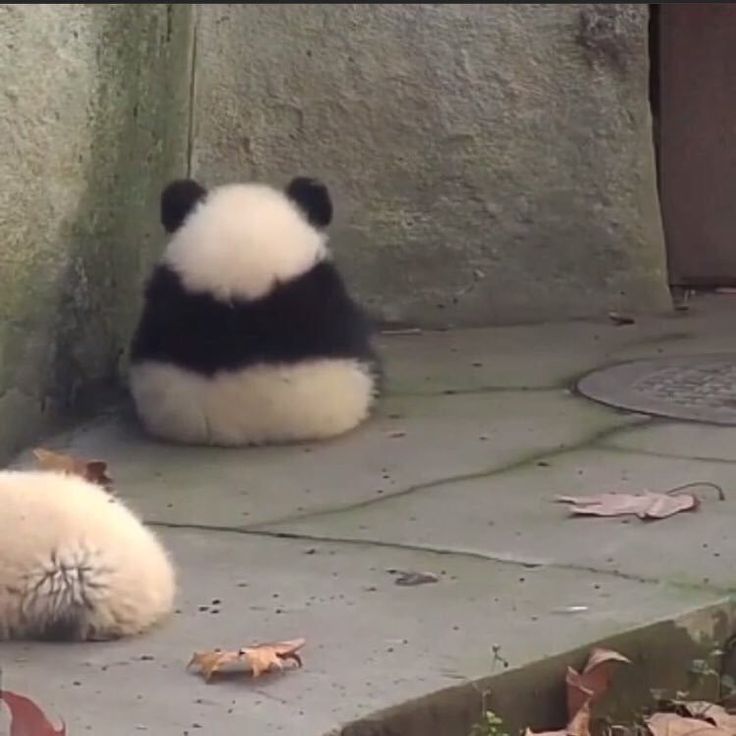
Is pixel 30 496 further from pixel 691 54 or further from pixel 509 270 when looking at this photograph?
pixel 691 54

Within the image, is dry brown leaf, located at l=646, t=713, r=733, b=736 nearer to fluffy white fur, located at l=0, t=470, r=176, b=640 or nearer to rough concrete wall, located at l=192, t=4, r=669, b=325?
fluffy white fur, located at l=0, t=470, r=176, b=640

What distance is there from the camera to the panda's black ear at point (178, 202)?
17.6 feet

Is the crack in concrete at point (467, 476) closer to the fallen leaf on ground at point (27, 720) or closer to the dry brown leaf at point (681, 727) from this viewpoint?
the dry brown leaf at point (681, 727)

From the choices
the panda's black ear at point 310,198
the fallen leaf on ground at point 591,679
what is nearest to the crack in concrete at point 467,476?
the panda's black ear at point 310,198

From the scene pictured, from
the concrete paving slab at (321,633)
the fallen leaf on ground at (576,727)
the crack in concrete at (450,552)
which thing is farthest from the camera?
the crack in concrete at (450,552)

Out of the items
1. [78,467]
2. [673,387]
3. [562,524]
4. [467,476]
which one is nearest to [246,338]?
[78,467]

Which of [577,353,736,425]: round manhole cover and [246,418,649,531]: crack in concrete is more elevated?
[246,418,649,531]: crack in concrete

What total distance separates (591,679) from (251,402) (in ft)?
6.79

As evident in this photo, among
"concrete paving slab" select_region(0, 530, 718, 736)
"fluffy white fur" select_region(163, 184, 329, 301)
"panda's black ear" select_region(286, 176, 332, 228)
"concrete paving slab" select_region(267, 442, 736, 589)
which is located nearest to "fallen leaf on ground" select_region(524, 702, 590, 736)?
"concrete paving slab" select_region(0, 530, 718, 736)

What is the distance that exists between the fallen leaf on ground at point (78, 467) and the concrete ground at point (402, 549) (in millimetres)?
71

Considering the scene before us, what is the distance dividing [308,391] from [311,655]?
6.52 ft

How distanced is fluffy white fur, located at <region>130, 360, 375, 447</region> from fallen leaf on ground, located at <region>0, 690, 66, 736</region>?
2298mm

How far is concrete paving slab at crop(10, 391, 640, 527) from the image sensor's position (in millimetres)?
4500

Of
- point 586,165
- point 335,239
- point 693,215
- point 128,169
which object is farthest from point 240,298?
point 693,215
